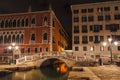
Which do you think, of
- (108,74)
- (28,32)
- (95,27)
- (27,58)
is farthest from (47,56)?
(108,74)

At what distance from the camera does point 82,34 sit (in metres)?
50.7

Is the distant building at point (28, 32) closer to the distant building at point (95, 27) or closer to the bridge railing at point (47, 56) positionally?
the distant building at point (95, 27)

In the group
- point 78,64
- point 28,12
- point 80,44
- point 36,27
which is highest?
point 28,12

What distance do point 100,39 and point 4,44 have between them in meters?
25.9

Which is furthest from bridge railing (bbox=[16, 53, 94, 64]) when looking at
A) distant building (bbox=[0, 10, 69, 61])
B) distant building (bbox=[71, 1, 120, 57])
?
distant building (bbox=[71, 1, 120, 57])

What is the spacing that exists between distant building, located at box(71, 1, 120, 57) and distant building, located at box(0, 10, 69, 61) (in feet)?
23.1

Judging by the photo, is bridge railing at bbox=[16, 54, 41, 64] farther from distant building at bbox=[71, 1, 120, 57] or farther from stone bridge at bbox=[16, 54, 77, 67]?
distant building at bbox=[71, 1, 120, 57]

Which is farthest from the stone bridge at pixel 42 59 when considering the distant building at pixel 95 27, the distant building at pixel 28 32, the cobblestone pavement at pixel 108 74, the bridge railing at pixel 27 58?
the cobblestone pavement at pixel 108 74

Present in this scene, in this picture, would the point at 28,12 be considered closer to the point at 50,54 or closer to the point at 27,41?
the point at 27,41

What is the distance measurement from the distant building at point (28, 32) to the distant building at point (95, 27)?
7054mm

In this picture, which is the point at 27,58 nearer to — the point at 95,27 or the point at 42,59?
the point at 42,59

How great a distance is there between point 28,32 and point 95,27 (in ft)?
59.2

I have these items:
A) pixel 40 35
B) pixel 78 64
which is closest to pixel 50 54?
pixel 78 64

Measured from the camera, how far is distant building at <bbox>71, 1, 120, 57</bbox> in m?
49.1
